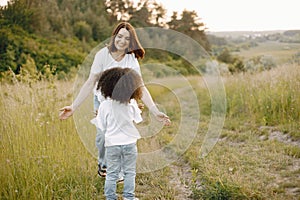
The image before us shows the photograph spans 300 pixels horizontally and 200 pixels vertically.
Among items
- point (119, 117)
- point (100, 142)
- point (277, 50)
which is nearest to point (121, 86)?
point (119, 117)

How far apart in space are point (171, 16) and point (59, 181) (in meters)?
17.8

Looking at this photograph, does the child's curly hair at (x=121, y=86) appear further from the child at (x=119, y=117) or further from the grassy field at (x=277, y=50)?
the grassy field at (x=277, y=50)

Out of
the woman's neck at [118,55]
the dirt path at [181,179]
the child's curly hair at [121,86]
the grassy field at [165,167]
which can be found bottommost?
the dirt path at [181,179]

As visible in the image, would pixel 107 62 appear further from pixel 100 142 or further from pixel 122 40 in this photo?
pixel 100 142

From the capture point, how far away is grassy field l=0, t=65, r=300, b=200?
3.01 metres

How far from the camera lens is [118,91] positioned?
8.69 feet

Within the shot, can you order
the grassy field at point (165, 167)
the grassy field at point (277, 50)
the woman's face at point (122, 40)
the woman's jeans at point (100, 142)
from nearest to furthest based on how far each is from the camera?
the grassy field at point (165, 167) < the woman's face at point (122, 40) < the woman's jeans at point (100, 142) < the grassy field at point (277, 50)

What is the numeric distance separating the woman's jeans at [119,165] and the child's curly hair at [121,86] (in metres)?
0.39

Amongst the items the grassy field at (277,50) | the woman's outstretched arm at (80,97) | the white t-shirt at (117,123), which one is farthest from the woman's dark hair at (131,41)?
the grassy field at (277,50)

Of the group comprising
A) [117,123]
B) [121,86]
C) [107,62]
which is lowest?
[117,123]

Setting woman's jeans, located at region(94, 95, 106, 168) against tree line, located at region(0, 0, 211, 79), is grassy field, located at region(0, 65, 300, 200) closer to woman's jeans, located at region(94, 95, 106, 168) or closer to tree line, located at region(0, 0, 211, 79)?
woman's jeans, located at region(94, 95, 106, 168)

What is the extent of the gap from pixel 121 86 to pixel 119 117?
246 mm

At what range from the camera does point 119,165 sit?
9.14ft

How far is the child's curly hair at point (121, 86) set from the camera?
8.70 ft
